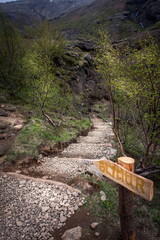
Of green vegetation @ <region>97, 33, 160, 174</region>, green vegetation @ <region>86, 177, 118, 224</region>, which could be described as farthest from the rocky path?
green vegetation @ <region>97, 33, 160, 174</region>

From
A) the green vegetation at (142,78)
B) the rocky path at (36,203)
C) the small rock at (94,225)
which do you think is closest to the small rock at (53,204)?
the rocky path at (36,203)

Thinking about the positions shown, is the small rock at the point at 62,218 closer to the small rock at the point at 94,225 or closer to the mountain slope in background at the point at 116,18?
the small rock at the point at 94,225

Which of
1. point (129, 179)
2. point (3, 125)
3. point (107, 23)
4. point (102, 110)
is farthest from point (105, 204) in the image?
point (107, 23)

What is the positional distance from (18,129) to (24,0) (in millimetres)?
174852

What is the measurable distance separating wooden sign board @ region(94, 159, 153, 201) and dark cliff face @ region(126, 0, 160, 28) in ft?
229

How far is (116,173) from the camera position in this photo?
234 centimetres

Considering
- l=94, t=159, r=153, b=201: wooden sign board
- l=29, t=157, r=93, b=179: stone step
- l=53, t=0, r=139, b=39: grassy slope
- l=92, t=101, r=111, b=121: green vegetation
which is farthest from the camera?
l=53, t=0, r=139, b=39: grassy slope

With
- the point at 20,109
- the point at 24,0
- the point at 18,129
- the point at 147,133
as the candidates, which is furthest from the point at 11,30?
the point at 24,0

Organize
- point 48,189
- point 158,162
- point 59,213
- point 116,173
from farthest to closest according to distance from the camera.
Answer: point 158,162
point 48,189
point 59,213
point 116,173

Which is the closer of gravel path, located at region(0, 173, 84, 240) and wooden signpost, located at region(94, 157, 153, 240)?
wooden signpost, located at region(94, 157, 153, 240)

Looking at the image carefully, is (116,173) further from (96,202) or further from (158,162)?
(158,162)

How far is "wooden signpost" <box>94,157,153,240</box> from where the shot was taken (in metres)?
1.97

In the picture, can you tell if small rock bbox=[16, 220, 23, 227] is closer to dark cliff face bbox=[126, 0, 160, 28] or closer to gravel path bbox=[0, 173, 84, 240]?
gravel path bbox=[0, 173, 84, 240]

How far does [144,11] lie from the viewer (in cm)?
5934
